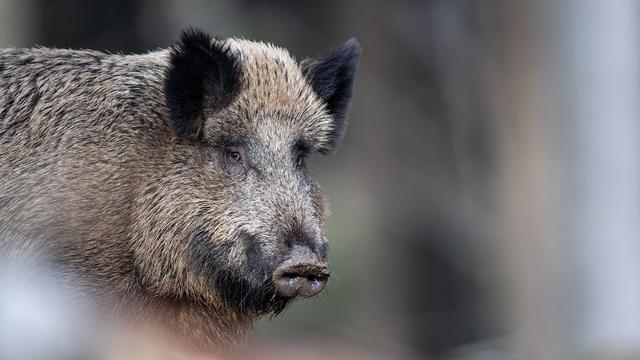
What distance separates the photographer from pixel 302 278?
686cm

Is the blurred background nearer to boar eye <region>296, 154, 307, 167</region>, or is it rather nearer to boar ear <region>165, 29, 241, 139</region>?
boar eye <region>296, 154, 307, 167</region>

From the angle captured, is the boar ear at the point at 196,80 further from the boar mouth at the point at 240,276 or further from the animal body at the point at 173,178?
the boar mouth at the point at 240,276

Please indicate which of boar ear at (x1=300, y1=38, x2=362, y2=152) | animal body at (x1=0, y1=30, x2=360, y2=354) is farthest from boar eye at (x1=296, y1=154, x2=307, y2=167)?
boar ear at (x1=300, y1=38, x2=362, y2=152)

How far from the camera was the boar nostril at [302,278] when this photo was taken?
6.82 metres

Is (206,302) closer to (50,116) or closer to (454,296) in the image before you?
(50,116)

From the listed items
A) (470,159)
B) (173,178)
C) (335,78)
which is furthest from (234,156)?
(470,159)

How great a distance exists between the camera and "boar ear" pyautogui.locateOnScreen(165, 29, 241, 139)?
7551 millimetres

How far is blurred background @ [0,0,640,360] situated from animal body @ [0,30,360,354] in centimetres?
506

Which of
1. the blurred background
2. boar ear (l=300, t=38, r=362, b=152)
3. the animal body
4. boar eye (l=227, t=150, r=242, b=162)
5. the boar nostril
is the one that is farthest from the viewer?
the blurred background

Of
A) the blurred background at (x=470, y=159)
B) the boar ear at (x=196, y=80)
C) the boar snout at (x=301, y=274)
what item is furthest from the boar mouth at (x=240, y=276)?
the blurred background at (x=470, y=159)

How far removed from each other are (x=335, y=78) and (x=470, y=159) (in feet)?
32.8

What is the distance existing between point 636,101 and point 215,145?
7.41 m

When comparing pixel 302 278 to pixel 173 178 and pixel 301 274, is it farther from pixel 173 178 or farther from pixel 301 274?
pixel 173 178

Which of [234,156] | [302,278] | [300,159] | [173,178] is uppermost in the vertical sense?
[300,159]
